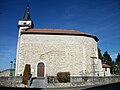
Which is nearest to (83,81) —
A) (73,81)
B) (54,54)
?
(73,81)

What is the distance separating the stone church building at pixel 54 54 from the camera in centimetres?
2475

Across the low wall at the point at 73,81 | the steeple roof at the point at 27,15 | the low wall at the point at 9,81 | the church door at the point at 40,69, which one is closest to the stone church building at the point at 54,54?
the church door at the point at 40,69

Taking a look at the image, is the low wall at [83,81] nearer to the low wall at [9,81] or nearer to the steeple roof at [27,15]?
the low wall at [9,81]

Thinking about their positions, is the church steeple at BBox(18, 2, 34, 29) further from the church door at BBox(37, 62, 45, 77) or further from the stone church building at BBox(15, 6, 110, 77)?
the church door at BBox(37, 62, 45, 77)

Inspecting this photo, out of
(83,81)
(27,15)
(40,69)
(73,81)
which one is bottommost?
(73,81)

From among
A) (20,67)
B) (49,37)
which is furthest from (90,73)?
(20,67)

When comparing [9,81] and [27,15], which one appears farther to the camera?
[27,15]

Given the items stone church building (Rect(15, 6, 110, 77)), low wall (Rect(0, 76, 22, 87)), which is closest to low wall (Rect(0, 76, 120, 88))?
low wall (Rect(0, 76, 22, 87))

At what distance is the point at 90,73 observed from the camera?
2619 centimetres

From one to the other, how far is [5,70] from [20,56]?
16.2 meters

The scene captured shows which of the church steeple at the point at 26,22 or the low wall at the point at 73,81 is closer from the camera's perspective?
the low wall at the point at 73,81

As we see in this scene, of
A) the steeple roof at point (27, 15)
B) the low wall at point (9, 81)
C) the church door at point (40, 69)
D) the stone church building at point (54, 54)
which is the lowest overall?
the low wall at point (9, 81)

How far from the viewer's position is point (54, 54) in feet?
84.1

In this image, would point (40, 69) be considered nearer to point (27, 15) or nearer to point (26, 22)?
point (26, 22)
